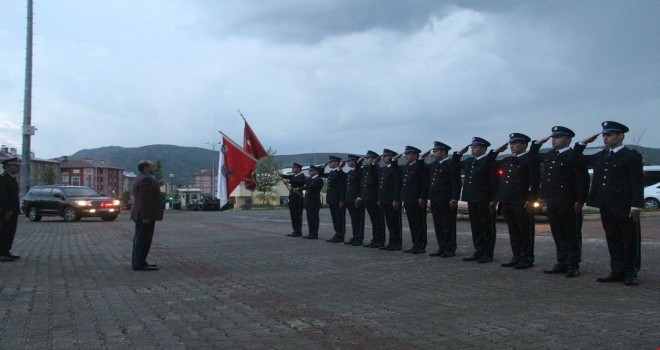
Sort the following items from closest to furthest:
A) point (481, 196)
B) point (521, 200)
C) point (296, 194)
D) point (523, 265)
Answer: point (523, 265) → point (521, 200) → point (481, 196) → point (296, 194)

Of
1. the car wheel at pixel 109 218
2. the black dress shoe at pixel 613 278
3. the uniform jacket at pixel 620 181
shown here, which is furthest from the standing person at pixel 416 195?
the car wheel at pixel 109 218

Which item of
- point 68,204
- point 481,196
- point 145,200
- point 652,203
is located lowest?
point 68,204

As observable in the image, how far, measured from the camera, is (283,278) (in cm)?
816

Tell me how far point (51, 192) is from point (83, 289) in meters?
21.5

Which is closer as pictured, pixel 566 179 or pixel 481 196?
pixel 566 179

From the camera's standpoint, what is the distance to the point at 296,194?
1530 centimetres

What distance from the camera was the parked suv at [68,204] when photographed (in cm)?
2580

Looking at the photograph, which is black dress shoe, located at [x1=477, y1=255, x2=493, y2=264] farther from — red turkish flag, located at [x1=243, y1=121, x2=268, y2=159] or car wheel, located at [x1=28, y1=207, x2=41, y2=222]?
car wheel, located at [x1=28, y1=207, x2=41, y2=222]

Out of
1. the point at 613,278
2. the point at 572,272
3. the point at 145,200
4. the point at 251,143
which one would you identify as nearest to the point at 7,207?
the point at 145,200

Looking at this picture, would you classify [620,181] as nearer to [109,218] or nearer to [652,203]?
[109,218]

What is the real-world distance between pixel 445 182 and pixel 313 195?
16.2ft

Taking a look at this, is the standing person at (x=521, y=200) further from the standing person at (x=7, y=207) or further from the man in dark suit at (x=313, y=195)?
the standing person at (x=7, y=207)

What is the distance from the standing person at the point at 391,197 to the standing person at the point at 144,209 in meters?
4.56

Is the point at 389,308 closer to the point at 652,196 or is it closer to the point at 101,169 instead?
the point at 652,196
